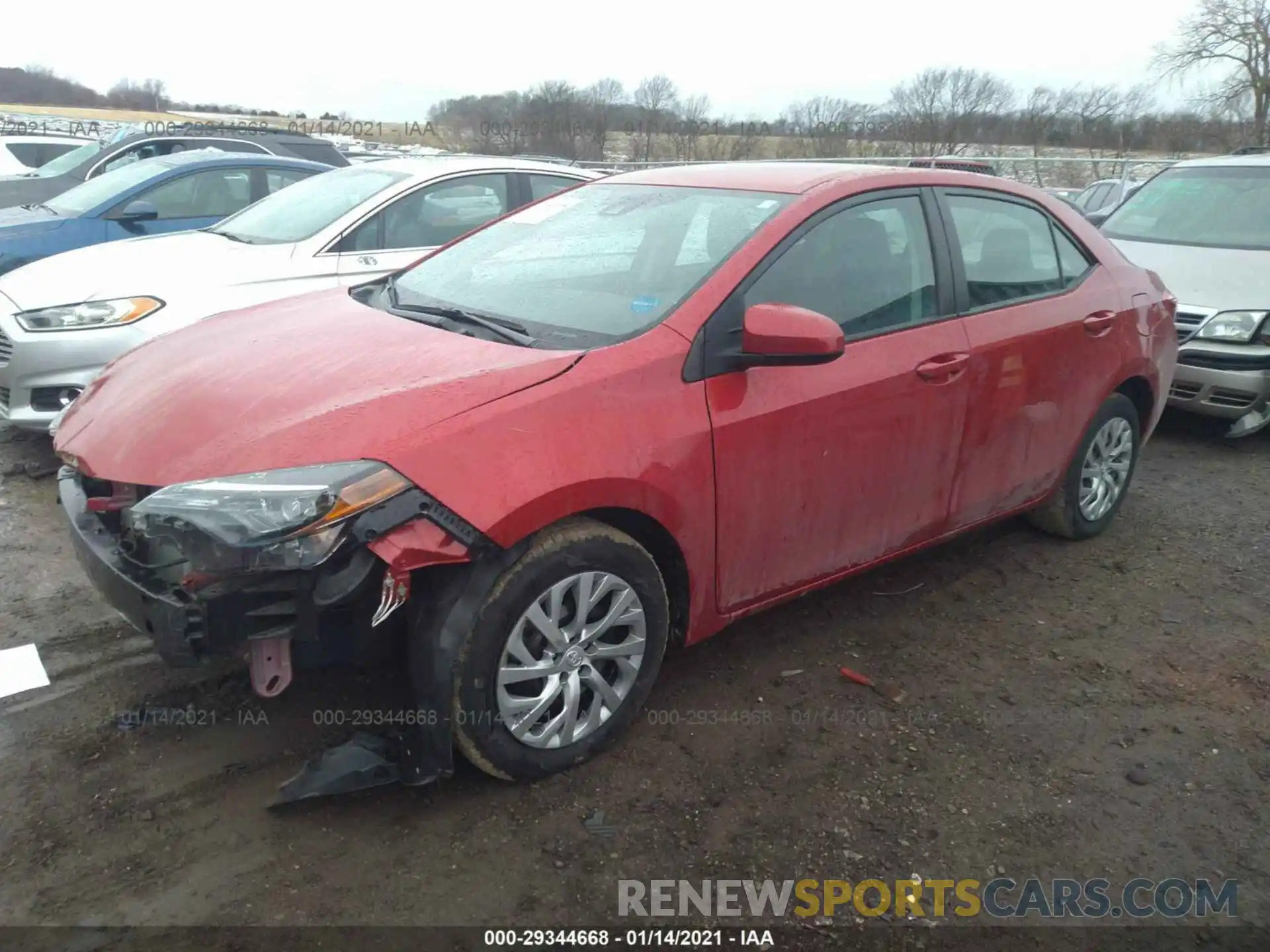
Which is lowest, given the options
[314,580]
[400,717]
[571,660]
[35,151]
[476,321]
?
[400,717]

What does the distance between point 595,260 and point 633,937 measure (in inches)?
86.4

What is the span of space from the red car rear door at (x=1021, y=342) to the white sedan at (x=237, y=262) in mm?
3500

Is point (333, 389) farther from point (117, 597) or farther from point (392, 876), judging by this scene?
point (392, 876)

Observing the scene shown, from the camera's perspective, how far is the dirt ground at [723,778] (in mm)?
2422

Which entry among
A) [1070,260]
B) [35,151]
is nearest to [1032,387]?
[1070,260]

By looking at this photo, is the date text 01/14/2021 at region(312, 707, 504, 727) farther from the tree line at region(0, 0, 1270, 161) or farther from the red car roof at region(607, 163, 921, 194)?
the tree line at region(0, 0, 1270, 161)

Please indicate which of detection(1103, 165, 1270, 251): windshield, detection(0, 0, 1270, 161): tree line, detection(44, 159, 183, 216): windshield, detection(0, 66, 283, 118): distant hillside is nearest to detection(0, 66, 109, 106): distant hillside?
detection(0, 66, 283, 118): distant hillside

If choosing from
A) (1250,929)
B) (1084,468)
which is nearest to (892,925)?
(1250,929)

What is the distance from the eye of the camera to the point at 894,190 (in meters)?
3.58

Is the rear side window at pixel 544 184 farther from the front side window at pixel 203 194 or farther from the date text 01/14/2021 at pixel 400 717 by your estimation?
the date text 01/14/2021 at pixel 400 717

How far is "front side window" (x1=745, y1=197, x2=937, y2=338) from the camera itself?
3.19 metres

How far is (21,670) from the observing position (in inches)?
130

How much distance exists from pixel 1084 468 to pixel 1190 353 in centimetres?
241

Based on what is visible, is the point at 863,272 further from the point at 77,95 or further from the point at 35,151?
the point at 77,95
